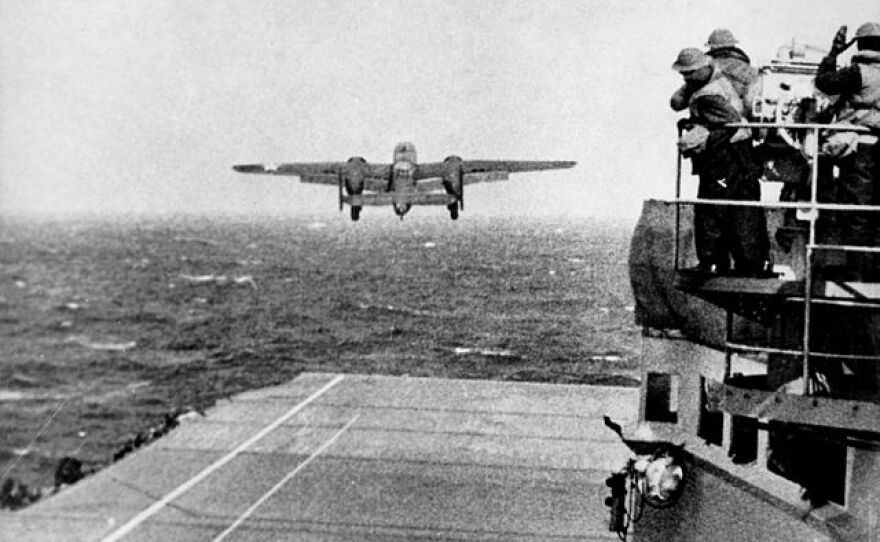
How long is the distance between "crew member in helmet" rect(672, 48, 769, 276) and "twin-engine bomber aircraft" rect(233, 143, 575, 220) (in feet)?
118

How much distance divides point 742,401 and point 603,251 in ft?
240

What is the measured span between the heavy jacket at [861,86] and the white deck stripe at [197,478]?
38.1 ft

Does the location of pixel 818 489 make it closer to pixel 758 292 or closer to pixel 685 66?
pixel 758 292

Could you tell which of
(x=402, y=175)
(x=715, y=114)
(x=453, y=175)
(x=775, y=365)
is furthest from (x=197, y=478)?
(x=402, y=175)

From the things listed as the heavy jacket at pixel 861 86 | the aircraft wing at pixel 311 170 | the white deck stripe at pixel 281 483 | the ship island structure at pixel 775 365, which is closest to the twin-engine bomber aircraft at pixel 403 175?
the aircraft wing at pixel 311 170

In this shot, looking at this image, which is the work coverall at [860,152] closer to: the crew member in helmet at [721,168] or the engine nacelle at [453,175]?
the crew member in helmet at [721,168]

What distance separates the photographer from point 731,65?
7.45m

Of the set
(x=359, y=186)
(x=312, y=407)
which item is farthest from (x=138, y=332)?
(x=312, y=407)

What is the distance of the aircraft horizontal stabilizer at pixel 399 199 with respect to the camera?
43.7 m

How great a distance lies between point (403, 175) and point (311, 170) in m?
5.47

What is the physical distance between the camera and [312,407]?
25094 millimetres

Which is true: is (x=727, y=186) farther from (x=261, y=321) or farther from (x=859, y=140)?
(x=261, y=321)

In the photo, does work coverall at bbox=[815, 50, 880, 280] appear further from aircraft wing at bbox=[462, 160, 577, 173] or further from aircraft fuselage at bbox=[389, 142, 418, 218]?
aircraft wing at bbox=[462, 160, 577, 173]

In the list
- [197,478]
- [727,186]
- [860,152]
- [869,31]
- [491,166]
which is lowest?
[197,478]
